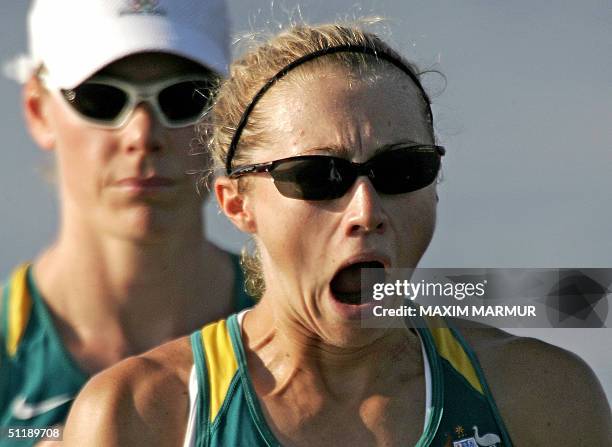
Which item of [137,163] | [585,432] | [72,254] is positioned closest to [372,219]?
[585,432]

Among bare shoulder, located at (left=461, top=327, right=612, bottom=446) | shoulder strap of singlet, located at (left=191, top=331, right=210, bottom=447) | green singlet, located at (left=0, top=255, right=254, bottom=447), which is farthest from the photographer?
green singlet, located at (left=0, top=255, right=254, bottom=447)

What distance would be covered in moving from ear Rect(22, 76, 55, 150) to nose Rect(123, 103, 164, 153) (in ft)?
0.98

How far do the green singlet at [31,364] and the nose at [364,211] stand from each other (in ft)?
2.82

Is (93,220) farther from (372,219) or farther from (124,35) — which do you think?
(372,219)

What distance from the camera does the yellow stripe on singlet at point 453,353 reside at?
2.52 metres

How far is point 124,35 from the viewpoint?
10.1 ft

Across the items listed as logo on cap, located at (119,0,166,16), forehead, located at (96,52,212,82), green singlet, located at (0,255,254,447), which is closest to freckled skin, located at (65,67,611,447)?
green singlet, located at (0,255,254,447)

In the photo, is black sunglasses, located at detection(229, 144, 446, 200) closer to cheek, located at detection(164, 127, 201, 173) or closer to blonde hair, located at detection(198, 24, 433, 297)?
blonde hair, located at detection(198, 24, 433, 297)

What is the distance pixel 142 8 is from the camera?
3164 mm

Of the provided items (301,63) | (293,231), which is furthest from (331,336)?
(301,63)

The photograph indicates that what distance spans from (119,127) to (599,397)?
58.3 inches

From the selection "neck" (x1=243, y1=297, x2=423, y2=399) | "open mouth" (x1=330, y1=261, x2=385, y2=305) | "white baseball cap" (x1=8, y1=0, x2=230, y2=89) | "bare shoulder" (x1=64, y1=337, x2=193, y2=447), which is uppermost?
"white baseball cap" (x1=8, y1=0, x2=230, y2=89)

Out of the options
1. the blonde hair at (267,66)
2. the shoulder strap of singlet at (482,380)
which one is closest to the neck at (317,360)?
the shoulder strap of singlet at (482,380)

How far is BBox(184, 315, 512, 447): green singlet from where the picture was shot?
2373 mm
